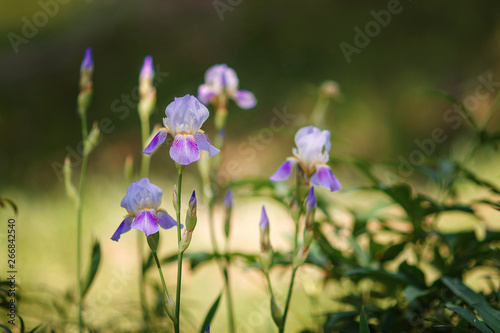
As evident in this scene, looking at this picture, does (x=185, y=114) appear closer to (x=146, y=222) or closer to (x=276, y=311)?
(x=146, y=222)

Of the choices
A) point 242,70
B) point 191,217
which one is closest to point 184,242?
point 191,217

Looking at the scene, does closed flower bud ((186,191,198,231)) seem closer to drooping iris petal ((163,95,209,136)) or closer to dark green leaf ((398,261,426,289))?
drooping iris petal ((163,95,209,136))

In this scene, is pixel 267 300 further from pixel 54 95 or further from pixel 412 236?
pixel 54 95

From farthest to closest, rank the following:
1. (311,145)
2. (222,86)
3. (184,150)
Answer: (222,86) < (311,145) < (184,150)

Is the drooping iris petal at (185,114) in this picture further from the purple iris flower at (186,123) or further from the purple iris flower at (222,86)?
the purple iris flower at (222,86)

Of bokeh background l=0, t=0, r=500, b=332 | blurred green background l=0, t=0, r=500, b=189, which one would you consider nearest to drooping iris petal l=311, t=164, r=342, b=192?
bokeh background l=0, t=0, r=500, b=332

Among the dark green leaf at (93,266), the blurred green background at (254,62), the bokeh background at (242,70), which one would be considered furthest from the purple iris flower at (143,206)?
the blurred green background at (254,62)
